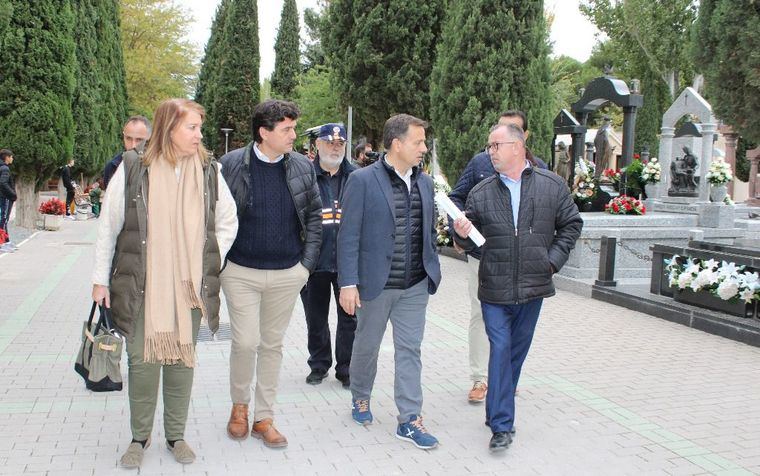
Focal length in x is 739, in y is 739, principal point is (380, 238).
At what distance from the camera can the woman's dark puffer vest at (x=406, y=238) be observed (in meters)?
4.47

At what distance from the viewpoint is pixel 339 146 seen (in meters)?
5.46

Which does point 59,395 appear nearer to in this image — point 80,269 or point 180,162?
point 180,162

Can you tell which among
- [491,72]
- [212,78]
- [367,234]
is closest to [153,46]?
[212,78]

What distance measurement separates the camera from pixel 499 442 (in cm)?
426

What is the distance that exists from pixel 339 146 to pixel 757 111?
718cm

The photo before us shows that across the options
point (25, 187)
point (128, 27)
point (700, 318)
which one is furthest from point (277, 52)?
point (700, 318)

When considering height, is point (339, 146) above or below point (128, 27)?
below

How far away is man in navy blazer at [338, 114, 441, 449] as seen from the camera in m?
4.42

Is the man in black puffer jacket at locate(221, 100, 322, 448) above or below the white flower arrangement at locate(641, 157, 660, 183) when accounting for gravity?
below

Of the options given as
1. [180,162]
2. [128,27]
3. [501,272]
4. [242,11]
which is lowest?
[501,272]

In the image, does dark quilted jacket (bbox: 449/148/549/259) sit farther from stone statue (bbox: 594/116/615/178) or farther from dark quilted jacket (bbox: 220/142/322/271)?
stone statue (bbox: 594/116/615/178)

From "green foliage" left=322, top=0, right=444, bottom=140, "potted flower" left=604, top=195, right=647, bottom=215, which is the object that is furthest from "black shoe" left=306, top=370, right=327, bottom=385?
"green foliage" left=322, top=0, right=444, bottom=140

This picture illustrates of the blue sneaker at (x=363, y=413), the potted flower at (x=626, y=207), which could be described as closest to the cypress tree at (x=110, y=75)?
the potted flower at (x=626, y=207)

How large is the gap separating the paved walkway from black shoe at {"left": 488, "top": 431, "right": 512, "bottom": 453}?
0.06 meters
